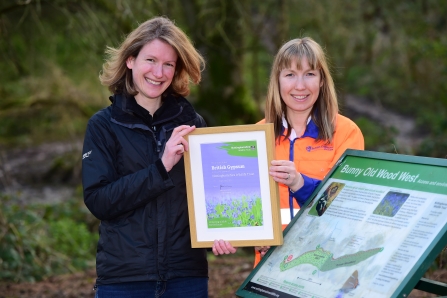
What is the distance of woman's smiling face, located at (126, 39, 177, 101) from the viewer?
11.7ft

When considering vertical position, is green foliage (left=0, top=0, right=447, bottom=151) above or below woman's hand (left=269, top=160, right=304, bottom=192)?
above

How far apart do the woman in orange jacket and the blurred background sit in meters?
1.25

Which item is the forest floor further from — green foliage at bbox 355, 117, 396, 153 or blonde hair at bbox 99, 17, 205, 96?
green foliage at bbox 355, 117, 396, 153

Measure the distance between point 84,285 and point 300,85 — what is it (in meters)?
4.96

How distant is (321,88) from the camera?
378 centimetres

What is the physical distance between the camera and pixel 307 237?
10.9ft

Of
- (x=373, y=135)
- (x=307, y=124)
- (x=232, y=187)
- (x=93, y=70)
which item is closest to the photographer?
(x=232, y=187)

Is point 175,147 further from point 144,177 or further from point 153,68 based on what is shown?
point 153,68

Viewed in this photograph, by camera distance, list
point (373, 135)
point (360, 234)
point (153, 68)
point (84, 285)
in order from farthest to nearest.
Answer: point (373, 135)
point (84, 285)
point (153, 68)
point (360, 234)

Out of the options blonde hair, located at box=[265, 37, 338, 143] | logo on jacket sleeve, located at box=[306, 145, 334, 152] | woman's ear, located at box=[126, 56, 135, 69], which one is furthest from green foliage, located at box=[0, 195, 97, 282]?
logo on jacket sleeve, located at box=[306, 145, 334, 152]

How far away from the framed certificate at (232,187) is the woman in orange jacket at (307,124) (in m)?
0.22

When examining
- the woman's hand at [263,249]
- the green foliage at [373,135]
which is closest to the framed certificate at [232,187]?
the woman's hand at [263,249]

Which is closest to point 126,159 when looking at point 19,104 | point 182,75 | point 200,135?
point 200,135

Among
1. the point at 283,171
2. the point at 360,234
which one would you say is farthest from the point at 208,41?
the point at 360,234
